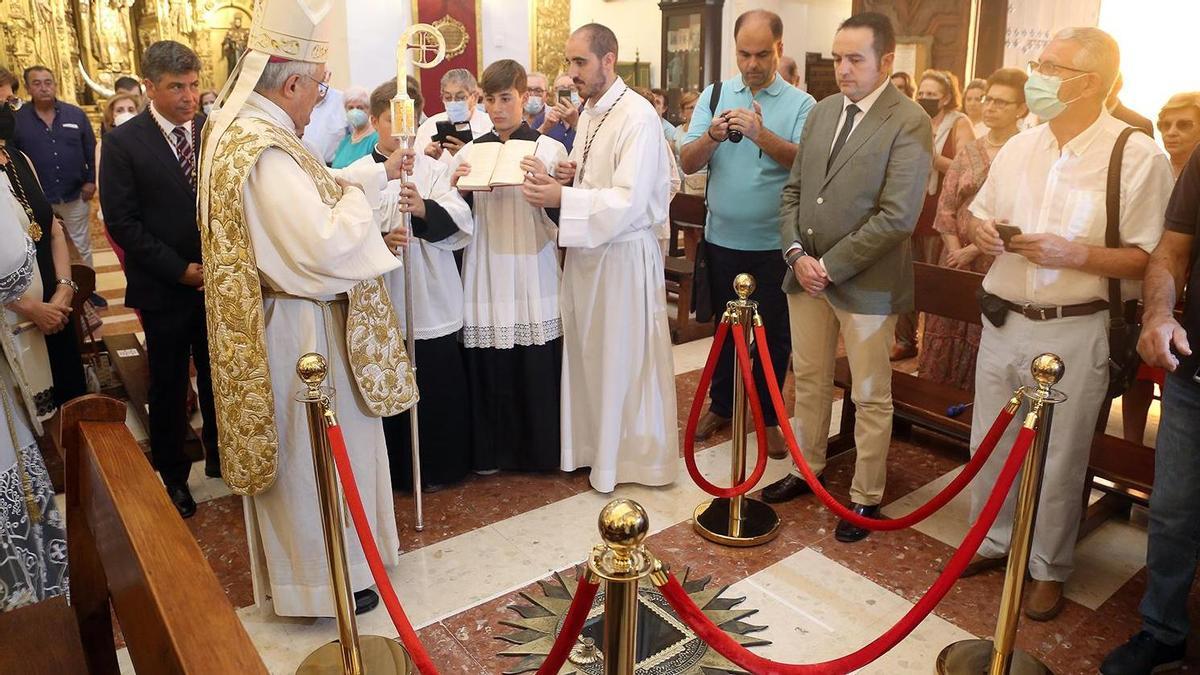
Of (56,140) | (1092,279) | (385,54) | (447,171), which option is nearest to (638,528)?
(1092,279)

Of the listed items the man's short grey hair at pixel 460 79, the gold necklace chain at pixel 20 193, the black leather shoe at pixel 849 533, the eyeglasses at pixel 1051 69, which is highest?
the man's short grey hair at pixel 460 79

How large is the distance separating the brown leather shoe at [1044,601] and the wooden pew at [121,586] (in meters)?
2.65

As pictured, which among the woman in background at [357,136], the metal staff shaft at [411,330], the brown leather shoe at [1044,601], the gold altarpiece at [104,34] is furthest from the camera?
the gold altarpiece at [104,34]

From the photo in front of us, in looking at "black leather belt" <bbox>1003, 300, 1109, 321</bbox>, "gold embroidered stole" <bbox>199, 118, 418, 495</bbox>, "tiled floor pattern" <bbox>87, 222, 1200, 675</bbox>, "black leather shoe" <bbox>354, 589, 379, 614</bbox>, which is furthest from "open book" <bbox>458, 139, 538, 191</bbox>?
"black leather belt" <bbox>1003, 300, 1109, 321</bbox>

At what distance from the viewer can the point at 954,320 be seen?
4711 mm

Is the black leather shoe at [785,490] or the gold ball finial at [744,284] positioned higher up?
the gold ball finial at [744,284]

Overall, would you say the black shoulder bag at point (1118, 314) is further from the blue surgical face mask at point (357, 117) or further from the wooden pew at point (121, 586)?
the blue surgical face mask at point (357, 117)

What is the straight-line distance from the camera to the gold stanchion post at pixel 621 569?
55.7 inches

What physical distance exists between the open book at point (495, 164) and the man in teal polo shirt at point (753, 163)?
0.91 m

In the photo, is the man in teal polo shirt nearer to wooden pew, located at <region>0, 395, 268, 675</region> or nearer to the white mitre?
the white mitre

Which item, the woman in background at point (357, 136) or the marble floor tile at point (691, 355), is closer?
the woman in background at point (357, 136)

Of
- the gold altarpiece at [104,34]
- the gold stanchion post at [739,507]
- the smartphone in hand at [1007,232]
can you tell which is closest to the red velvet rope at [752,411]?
the gold stanchion post at [739,507]

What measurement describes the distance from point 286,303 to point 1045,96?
243cm

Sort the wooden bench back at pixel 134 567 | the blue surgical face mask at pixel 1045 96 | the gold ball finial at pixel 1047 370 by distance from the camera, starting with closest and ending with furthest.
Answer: the wooden bench back at pixel 134 567 < the gold ball finial at pixel 1047 370 < the blue surgical face mask at pixel 1045 96
